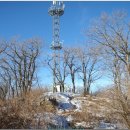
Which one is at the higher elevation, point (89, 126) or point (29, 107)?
point (29, 107)

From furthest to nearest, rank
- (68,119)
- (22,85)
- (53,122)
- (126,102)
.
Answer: (22,85), (68,119), (53,122), (126,102)

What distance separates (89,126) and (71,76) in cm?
2661

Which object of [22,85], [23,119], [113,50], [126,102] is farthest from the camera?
[22,85]

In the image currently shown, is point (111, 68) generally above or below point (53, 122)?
above

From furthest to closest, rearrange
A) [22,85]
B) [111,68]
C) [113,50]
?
[22,85] → [113,50] → [111,68]

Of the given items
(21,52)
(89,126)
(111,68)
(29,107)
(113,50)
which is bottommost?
(89,126)

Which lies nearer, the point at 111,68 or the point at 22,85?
the point at 111,68

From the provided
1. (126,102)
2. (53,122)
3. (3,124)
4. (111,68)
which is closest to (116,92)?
(126,102)

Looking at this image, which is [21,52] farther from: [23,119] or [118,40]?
[23,119]

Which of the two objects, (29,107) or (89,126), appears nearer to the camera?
(29,107)

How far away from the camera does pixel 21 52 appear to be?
46.8 m

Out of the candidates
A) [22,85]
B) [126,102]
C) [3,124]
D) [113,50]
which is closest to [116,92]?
[126,102]

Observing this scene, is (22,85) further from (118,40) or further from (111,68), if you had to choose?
(111,68)

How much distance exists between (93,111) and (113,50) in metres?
11.6
